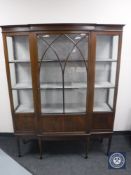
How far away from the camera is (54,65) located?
86.4 inches

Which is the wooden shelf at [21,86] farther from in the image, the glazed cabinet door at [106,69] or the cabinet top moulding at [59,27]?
the glazed cabinet door at [106,69]

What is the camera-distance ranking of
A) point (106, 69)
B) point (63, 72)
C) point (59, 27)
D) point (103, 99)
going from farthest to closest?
point (103, 99), point (106, 69), point (63, 72), point (59, 27)

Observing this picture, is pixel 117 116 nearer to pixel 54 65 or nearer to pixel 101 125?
pixel 101 125

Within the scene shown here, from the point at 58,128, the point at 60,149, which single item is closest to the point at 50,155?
the point at 60,149

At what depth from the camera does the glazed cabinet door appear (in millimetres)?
2080

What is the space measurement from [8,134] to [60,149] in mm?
1046

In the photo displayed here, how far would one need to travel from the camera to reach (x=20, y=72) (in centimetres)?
230

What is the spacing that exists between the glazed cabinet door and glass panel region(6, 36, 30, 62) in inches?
37.4

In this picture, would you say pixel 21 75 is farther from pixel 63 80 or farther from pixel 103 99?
pixel 103 99

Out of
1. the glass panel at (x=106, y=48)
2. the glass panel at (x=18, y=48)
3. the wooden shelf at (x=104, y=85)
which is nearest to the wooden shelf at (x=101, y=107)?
the wooden shelf at (x=104, y=85)

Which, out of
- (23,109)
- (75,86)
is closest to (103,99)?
(75,86)

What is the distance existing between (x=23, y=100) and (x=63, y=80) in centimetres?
71

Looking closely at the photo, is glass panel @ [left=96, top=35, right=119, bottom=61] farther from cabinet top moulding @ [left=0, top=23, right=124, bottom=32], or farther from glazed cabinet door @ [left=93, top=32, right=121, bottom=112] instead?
cabinet top moulding @ [left=0, top=23, right=124, bottom=32]

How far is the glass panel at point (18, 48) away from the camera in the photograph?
6.89 ft
